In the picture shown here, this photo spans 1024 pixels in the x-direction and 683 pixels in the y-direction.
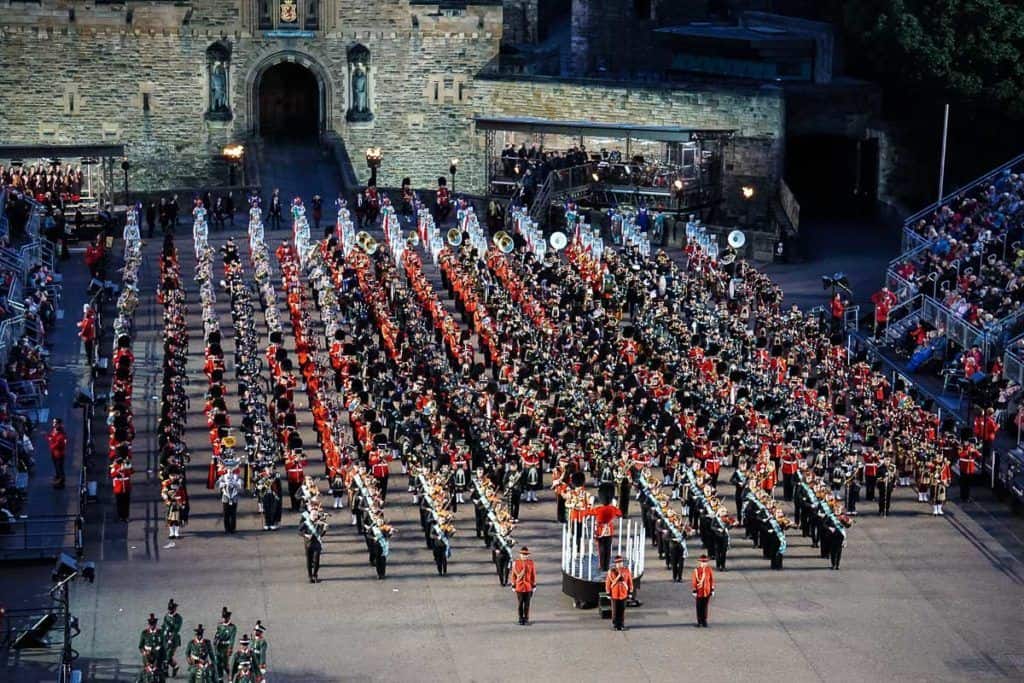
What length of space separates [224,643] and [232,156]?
38885mm

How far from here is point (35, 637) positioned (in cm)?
3694

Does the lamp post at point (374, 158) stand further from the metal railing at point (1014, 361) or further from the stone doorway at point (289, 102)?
the metal railing at point (1014, 361)

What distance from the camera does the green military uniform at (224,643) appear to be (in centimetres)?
3553

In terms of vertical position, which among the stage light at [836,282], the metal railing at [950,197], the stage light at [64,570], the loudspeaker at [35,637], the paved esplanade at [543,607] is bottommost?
the paved esplanade at [543,607]

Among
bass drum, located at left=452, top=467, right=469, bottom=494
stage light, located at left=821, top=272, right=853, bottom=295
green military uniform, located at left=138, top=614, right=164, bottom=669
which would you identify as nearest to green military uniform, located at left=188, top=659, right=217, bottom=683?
green military uniform, located at left=138, top=614, right=164, bottom=669

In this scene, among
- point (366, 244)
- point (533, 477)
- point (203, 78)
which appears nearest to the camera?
point (533, 477)

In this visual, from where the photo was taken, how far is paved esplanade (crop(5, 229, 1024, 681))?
3688 cm

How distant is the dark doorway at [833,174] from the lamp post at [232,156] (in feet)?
54.5

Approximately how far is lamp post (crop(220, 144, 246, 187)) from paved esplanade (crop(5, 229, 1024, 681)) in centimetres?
2865

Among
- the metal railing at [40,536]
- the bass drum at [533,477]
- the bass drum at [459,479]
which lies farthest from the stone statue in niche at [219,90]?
the metal railing at [40,536]

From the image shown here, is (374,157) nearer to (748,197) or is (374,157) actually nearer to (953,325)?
(748,197)

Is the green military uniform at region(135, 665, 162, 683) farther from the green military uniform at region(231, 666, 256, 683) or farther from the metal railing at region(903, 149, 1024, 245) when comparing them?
the metal railing at region(903, 149, 1024, 245)

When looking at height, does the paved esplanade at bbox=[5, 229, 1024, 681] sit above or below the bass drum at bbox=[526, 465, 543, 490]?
below

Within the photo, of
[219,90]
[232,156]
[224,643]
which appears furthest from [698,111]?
[224,643]
